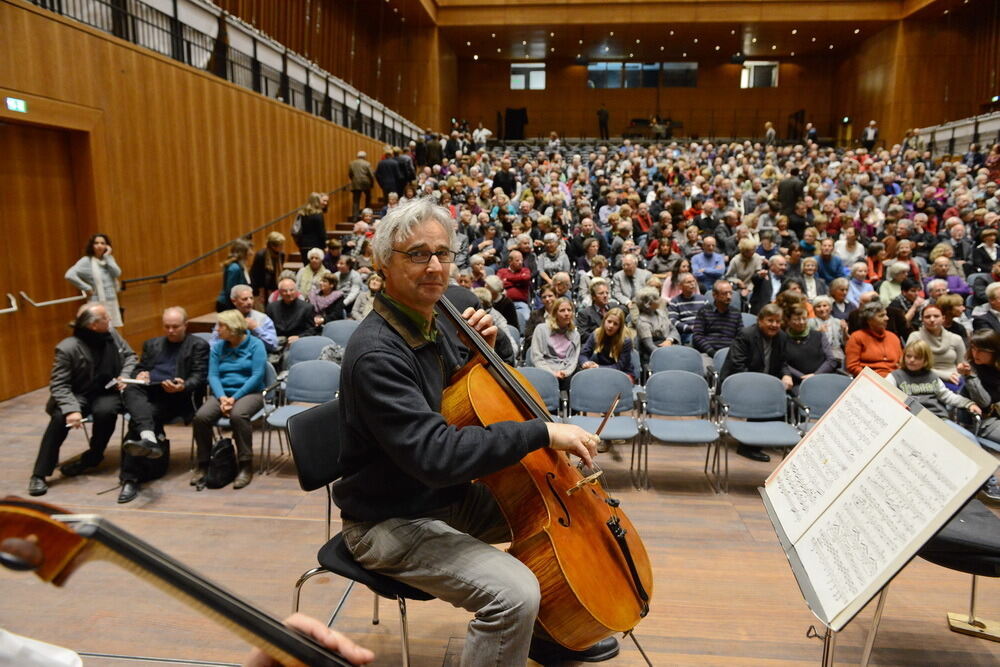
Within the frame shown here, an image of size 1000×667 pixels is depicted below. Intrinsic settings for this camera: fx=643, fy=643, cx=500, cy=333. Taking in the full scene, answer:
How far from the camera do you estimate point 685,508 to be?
4004mm

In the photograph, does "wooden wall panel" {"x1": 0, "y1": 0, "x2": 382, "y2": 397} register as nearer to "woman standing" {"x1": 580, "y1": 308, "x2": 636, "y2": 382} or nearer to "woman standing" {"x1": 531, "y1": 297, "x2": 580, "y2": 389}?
"woman standing" {"x1": 531, "y1": 297, "x2": 580, "y2": 389}

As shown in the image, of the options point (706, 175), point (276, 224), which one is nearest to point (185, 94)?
point (276, 224)

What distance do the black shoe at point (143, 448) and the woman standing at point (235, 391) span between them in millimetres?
349

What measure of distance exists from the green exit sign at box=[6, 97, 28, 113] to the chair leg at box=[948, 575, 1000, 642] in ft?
24.3

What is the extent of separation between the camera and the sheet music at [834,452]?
171cm

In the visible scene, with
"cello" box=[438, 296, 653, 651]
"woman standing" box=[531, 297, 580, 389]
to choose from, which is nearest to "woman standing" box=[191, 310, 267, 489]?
"woman standing" box=[531, 297, 580, 389]

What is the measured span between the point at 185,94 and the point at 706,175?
9.77m

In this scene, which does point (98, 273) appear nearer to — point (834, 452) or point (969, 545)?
point (834, 452)

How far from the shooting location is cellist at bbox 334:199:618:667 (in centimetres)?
162

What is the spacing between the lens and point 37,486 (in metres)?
4.04

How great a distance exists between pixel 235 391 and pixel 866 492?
4.04m

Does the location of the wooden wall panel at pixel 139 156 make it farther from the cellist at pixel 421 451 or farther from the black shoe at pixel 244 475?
the cellist at pixel 421 451

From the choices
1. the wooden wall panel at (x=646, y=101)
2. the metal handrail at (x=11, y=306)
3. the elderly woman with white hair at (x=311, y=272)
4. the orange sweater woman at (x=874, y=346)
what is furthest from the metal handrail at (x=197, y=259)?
the wooden wall panel at (x=646, y=101)

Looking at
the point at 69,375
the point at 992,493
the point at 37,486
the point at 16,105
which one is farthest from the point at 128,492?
the point at 992,493
